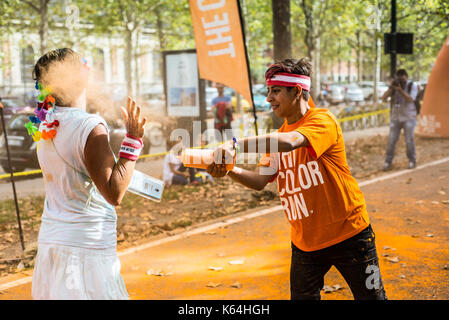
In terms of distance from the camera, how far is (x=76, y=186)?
2.56 metres

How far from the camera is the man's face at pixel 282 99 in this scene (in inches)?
123

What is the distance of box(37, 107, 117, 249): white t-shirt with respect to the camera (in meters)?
2.51

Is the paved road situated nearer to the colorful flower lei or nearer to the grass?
the colorful flower lei

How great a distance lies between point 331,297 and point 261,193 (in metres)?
4.57

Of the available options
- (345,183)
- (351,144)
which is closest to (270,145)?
(345,183)

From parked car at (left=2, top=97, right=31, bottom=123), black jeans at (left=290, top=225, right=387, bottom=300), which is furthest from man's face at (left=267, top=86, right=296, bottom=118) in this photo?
parked car at (left=2, top=97, right=31, bottom=123)

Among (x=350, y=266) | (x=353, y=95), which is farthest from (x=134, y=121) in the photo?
(x=353, y=95)

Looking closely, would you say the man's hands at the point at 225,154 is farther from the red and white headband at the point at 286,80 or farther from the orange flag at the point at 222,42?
the orange flag at the point at 222,42

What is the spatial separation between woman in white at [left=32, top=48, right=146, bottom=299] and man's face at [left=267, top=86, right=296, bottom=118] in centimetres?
90

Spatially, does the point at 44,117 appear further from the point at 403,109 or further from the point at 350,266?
the point at 403,109

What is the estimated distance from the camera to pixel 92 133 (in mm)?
2473

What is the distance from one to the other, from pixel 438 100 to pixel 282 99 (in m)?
5.15

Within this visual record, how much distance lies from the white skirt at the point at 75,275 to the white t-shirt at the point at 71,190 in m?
0.04
